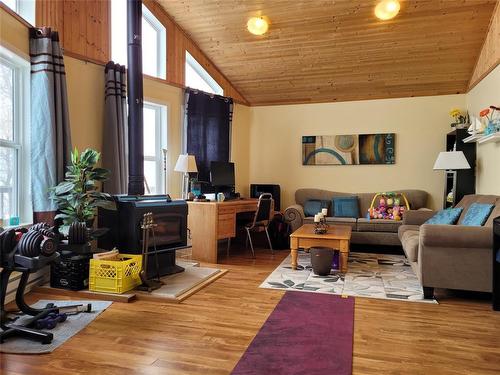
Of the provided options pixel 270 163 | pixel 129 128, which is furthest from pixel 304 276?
pixel 270 163

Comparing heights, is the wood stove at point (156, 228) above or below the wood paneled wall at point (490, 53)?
below

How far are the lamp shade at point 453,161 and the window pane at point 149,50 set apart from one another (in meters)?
3.89

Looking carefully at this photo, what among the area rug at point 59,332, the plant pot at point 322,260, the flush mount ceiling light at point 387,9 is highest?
the flush mount ceiling light at point 387,9

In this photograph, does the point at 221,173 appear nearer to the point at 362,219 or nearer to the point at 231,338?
the point at 362,219

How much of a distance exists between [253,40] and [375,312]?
12.7 feet

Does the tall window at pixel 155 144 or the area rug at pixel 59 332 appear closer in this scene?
the area rug at pixel 59 332

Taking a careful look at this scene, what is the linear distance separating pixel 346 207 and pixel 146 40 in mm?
3735

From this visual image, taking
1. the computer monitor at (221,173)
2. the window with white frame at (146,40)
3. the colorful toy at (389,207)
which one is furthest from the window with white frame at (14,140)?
the colorful toy at (389,207)

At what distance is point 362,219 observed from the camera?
5277 mm

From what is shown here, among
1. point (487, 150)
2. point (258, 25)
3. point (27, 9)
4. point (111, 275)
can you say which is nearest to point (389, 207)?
point (487, 150)

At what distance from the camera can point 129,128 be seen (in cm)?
388

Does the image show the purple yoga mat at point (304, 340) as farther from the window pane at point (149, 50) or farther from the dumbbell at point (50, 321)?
the window pane at point (149, 50)

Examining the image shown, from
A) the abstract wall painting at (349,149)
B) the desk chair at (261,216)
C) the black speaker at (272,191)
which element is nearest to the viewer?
the desk chair at (261,216)

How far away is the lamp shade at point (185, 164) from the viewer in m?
4.73
